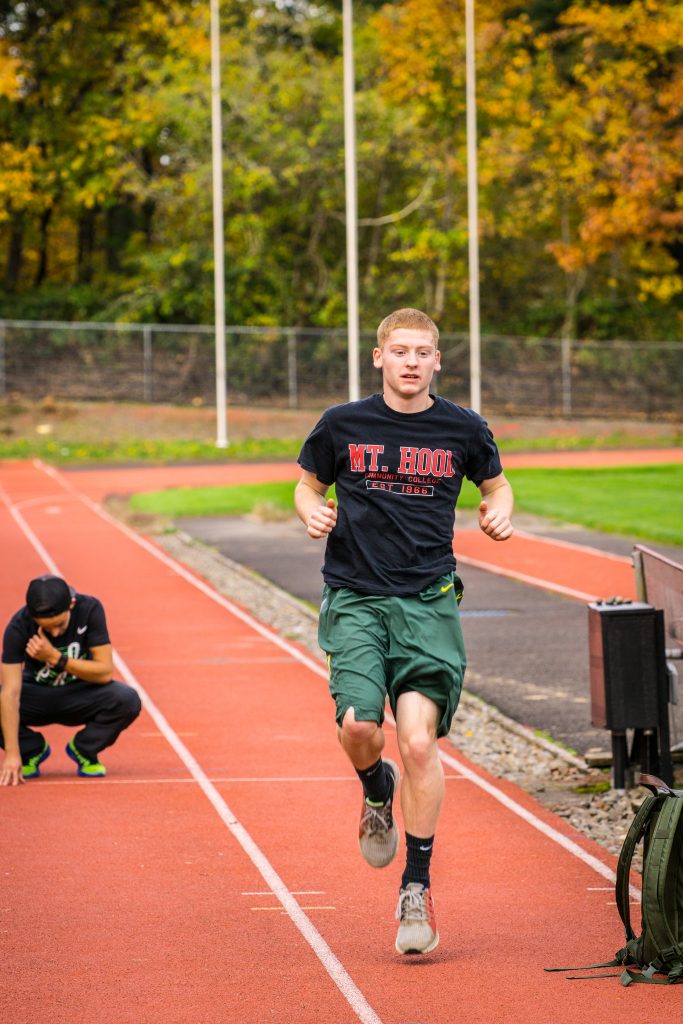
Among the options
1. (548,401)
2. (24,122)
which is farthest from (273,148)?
(548,401)

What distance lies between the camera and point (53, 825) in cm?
766

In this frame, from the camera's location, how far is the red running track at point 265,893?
201 inches

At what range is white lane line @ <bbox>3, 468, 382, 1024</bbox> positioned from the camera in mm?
5129

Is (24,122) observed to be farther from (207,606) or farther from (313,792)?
(313,792)

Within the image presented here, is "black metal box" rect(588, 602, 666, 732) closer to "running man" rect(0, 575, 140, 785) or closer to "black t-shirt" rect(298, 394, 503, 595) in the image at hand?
"running man" rect(0, 575, 140, 785)

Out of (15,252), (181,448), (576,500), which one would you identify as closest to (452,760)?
(576,500)

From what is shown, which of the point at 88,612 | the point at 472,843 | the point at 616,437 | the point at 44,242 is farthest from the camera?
the point at 44,242

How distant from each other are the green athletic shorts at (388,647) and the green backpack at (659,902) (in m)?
0.80

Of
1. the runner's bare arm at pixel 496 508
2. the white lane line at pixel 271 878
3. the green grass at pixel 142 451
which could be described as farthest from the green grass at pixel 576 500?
the runner's bare arm at pixel 496 508

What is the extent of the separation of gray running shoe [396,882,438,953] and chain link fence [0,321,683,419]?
38.5 meters

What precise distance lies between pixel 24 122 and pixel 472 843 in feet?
143

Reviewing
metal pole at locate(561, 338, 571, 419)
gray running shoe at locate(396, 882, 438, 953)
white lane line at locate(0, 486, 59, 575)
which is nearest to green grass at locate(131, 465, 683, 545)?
white lane line at locate(0, 486, 59, 575)

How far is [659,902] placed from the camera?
16.8 ft

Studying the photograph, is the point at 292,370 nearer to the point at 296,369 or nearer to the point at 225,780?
the point at 296,369
